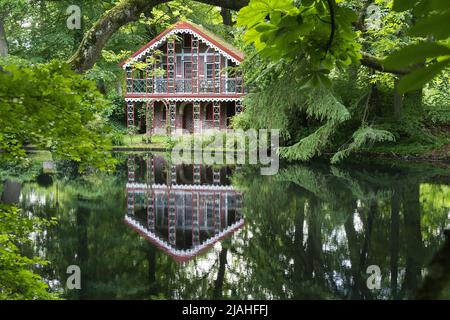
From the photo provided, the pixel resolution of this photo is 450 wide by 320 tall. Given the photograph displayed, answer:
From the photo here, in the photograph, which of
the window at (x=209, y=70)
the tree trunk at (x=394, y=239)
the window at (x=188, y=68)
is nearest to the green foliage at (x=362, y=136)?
the tree trunk at (x=394, y=239)

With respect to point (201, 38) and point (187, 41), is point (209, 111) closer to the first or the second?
point (187, 41)

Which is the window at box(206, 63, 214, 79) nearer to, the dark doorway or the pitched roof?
the pitched roof

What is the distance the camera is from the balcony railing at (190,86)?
88.6ft

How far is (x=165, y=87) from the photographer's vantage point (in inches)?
1102

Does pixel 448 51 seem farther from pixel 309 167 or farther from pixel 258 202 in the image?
pixel 309 167

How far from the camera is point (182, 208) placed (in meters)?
10.3

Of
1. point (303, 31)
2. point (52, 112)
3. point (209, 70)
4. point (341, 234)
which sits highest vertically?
point (209, 70)

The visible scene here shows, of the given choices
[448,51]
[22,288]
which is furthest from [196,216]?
[448,51]

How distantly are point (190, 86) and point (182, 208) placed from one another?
18.2 meters

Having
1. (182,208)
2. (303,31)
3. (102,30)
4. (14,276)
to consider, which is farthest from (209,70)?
(303,31)

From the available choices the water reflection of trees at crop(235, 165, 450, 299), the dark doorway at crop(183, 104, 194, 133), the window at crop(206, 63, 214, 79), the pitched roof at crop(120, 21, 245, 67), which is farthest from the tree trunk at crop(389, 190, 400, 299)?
the dark doorway at crop(183, 104, 194, 133)

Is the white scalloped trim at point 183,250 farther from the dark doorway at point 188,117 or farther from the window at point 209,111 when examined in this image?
the window at point 209,111

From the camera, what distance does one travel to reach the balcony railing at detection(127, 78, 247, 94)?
27.0 metres

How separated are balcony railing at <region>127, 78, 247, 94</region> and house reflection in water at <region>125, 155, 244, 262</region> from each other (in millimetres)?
11437
